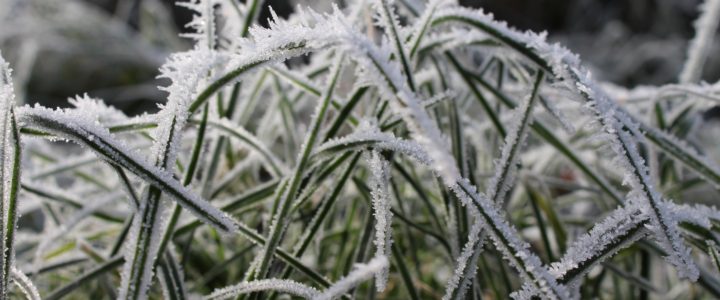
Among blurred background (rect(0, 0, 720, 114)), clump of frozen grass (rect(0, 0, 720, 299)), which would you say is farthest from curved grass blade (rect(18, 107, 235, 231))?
blurred background (rect(0, 0, 720, 114))

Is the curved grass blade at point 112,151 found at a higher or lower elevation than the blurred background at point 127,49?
lower

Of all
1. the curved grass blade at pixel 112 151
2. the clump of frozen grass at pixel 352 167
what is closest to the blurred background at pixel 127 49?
the clump of frozen grass at pixel 352 167

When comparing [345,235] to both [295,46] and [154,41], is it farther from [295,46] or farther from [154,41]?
[154,41]

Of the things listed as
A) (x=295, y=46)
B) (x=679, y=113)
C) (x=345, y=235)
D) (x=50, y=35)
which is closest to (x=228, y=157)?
(x=345, y=235)

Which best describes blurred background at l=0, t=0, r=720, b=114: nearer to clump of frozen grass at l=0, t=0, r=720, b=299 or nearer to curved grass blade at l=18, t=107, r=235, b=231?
clump of frozen grass at l=0, t=0, r=720, b=299

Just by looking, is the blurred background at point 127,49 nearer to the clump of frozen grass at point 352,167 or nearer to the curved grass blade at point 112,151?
the clump of frozen grass at point 352,167

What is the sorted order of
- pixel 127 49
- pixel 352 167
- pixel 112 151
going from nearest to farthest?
pixel 112 151 < pixel 352 167 < pixel 127 49

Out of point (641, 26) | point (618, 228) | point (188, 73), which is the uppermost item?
point (641, 26)

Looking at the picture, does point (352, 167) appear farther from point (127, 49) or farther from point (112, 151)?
point (127, 49)

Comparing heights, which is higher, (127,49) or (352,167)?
(127,49)

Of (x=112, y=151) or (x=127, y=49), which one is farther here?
(x=127, y=49)

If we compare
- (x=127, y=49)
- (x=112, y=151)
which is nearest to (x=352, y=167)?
(x=112, y=151)
